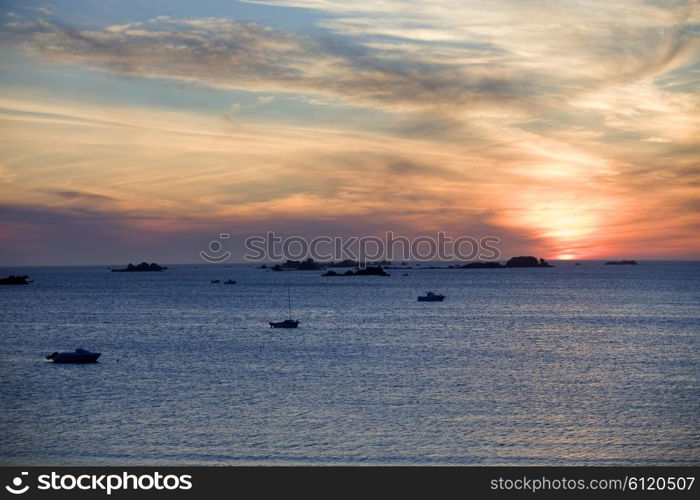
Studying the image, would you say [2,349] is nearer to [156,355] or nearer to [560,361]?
[156,355]

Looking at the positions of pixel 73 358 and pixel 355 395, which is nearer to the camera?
pixel 355 395

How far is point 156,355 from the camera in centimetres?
7388

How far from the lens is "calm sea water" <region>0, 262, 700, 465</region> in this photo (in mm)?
37750

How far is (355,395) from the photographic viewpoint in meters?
51.2
